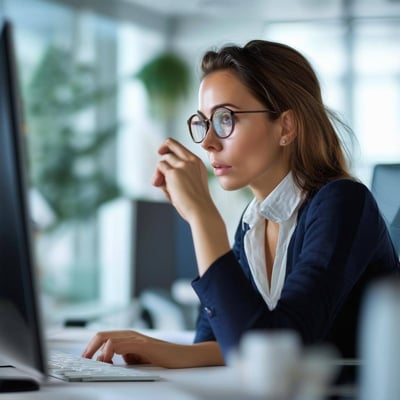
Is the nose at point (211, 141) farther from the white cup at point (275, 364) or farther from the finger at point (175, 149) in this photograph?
the white cup at point (275, 364)

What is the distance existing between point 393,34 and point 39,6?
2.90 metres

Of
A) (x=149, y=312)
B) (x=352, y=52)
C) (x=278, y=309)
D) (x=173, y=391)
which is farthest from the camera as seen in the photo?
(x=352, y=52)

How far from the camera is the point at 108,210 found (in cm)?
776

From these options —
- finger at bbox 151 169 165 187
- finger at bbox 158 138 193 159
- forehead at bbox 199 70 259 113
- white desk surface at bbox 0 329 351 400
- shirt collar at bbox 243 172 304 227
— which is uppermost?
forehead at bbox 199 70 259 113

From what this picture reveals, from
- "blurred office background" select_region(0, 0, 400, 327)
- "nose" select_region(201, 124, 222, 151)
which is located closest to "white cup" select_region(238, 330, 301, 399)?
"nose" select_region(201, 124, 222, 151)

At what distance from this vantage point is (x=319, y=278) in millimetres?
1381

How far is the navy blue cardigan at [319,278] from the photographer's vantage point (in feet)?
4.18

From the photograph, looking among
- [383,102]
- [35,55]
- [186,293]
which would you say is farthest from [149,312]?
[383,102]

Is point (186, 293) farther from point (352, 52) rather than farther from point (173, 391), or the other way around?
point (173, 391)

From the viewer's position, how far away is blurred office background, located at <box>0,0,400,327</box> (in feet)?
23.0

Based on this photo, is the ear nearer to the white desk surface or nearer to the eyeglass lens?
the eyeglass lens

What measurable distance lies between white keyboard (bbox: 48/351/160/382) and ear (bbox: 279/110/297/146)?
1.94ft

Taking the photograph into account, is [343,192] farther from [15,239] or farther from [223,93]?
[15,239]

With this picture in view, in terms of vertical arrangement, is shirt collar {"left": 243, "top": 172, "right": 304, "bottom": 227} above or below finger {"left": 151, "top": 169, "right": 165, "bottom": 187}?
below
